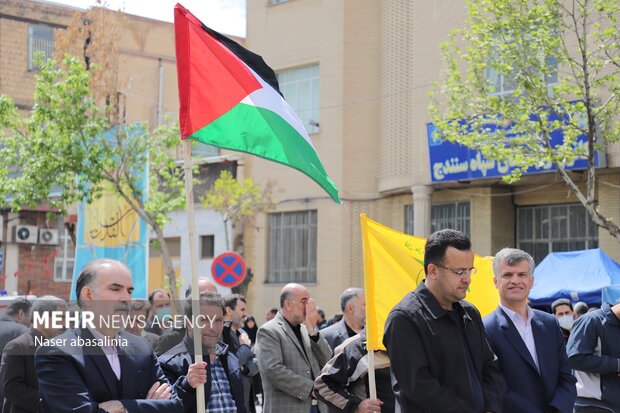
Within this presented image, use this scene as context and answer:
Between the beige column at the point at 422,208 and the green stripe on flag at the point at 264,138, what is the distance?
699 inches

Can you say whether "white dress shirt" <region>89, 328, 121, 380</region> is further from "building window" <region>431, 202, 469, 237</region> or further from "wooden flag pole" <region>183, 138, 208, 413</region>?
"building window" <region>431, 202, 469, 237</region>

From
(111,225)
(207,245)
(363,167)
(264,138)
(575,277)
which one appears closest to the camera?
(264,138)

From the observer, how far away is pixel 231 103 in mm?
7074

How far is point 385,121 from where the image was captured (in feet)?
88.4

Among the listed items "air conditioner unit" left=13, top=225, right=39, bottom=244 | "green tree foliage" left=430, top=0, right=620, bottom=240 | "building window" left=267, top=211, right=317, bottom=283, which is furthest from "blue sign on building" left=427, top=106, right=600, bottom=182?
"air conditioner unit" left=13, top=225, right=39, bottom=244

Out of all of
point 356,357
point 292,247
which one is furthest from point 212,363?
point 292,247

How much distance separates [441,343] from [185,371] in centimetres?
206

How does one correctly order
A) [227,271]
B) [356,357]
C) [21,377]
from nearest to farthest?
1. [21,377]
2. [356,357]
3. [227,271]

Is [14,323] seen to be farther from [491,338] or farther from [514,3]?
[514,3]

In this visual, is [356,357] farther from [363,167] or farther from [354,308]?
[363,167]

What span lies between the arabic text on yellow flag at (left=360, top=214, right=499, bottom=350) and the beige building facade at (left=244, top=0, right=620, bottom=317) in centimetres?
1581

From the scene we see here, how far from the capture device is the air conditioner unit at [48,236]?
34.7 meters

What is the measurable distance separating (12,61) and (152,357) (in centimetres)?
3562

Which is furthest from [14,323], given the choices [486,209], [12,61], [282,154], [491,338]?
[12,61]
